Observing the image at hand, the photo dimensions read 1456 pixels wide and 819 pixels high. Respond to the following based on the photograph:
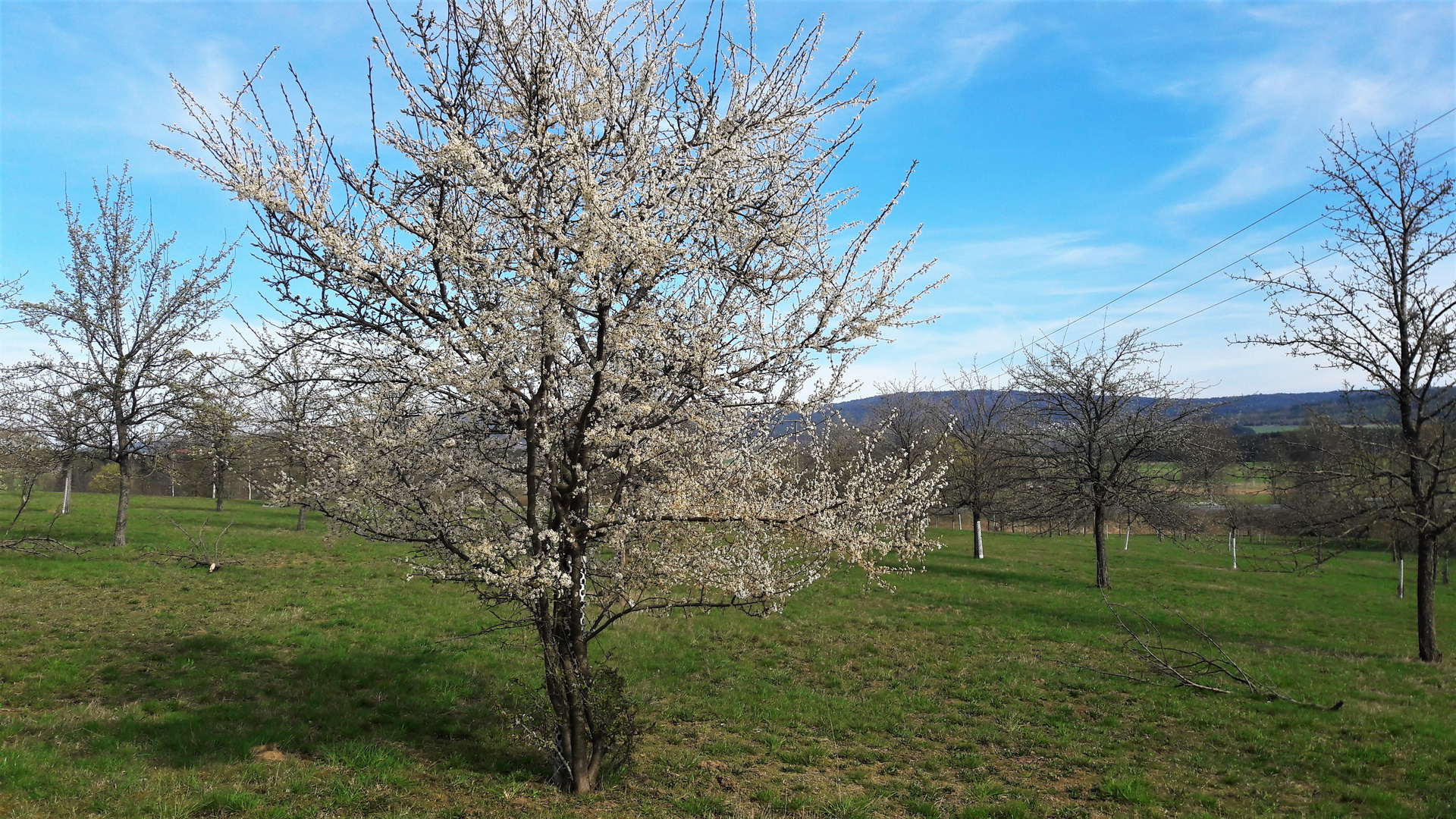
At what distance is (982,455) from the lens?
26.8m

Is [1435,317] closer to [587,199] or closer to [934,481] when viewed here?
[934,481]

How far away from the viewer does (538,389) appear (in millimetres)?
5613

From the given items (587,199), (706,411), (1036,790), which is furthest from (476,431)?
(1036,790)

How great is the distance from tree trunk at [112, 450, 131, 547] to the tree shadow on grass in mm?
7933

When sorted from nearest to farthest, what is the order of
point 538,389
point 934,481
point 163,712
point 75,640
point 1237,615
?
point 538,389 → point 934,481 → point 163,712 → point 75,640 → point 1237,615

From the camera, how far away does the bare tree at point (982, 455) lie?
2219 cm

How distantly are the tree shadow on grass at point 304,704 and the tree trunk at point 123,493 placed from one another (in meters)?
7.93

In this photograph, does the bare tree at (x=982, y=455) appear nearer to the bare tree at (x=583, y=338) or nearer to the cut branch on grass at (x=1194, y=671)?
the cut branch on grass at (x=1194, y=671)

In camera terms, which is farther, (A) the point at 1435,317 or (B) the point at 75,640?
(A) the point at 1435,317

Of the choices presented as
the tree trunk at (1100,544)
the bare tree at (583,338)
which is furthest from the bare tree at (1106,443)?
the bare tree at (583,338)

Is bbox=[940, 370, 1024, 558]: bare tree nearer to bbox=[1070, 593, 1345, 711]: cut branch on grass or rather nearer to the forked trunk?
bbox=[1070, 593, 1345, 711]: cut branch on grass

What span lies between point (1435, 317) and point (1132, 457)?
28.5 feet

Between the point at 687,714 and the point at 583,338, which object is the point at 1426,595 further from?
the point at 583,338

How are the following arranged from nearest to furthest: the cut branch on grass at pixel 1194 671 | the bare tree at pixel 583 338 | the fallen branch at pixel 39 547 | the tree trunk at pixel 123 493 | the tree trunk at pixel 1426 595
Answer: the bare tree at pixel 583 338
the cut branch on grass at pixel 1194 671
the tree trunk at pixel 1426 595
the fallen branch at pixel 39 547
the tree trunk at pixel 123 493
